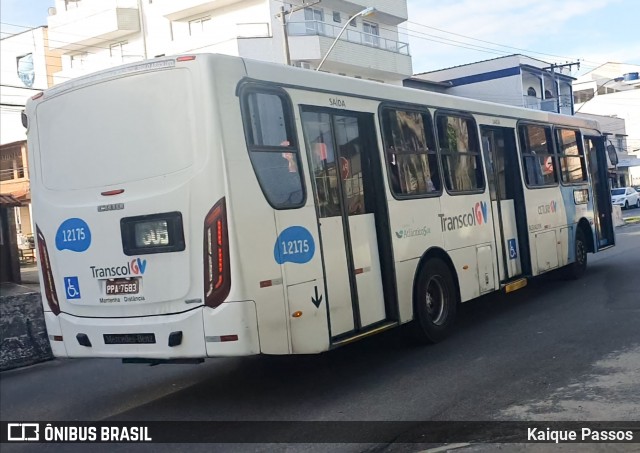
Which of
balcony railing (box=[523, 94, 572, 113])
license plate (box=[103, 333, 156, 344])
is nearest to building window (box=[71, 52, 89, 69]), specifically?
balcony railing (box=[523, 94, 572, 113])

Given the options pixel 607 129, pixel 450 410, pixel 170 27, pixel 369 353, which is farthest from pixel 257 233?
pixel 607 129

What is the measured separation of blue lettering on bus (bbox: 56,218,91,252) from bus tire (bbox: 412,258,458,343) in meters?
3.73

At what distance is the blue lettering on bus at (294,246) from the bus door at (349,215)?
226 mm

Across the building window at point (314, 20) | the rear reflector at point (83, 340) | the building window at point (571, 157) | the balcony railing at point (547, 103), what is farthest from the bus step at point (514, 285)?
the balcony railing at point (547, 103)

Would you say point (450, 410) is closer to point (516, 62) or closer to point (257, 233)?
point (257, 233)

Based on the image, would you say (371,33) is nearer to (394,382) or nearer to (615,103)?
(394,382)

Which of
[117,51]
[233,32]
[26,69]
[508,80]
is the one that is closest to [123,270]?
[233,32]

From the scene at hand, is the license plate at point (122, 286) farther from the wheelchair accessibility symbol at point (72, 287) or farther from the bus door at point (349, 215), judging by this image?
the bus door at point (349, 215)

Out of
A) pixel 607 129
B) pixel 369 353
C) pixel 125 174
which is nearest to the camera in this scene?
pixel 125 174

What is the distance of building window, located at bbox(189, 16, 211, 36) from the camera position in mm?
35888

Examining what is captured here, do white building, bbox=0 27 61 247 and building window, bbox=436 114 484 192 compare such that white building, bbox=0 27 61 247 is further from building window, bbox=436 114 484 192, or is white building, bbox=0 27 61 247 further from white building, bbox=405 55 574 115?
building window, bbox=436 114 484 192

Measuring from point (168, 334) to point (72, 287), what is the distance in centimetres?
128

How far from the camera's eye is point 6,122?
39125 mm

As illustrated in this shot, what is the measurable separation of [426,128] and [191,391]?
426 cm
